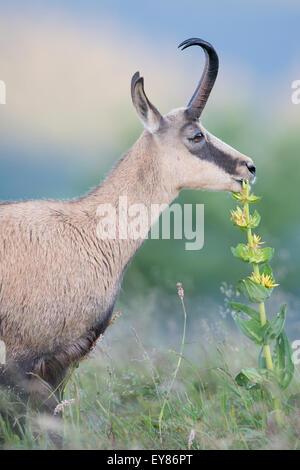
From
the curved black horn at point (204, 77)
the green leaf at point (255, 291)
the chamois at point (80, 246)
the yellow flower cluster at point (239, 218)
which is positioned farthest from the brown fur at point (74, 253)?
the green leaf at point (255, 291)

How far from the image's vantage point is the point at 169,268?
41.0 feet

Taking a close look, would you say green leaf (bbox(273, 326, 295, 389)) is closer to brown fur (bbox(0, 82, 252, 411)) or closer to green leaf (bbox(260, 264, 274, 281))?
green leaf (bbox(260, 264, 274, 281))

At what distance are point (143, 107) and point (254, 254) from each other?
200 cm

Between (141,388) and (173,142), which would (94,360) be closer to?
(141,388)

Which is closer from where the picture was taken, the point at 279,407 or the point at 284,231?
the point at 279,407

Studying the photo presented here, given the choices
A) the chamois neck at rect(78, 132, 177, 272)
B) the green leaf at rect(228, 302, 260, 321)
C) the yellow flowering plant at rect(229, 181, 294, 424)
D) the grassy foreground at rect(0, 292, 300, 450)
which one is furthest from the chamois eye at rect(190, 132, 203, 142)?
the grassy foreground at rect(0, 292, 300, 450)

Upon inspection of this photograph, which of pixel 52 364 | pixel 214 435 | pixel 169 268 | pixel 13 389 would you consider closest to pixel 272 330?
pixel 214 435

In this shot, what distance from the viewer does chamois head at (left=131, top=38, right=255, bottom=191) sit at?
5.93 metres

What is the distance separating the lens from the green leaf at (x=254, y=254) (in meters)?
4.83

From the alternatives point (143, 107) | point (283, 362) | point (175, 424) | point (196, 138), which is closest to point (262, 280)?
point (283, 362)

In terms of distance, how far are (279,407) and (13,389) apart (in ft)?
7.61

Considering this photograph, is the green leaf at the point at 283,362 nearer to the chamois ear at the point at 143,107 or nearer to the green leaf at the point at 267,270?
the green leaf at the point at 267,270

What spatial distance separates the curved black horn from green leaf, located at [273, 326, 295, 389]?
261cm
